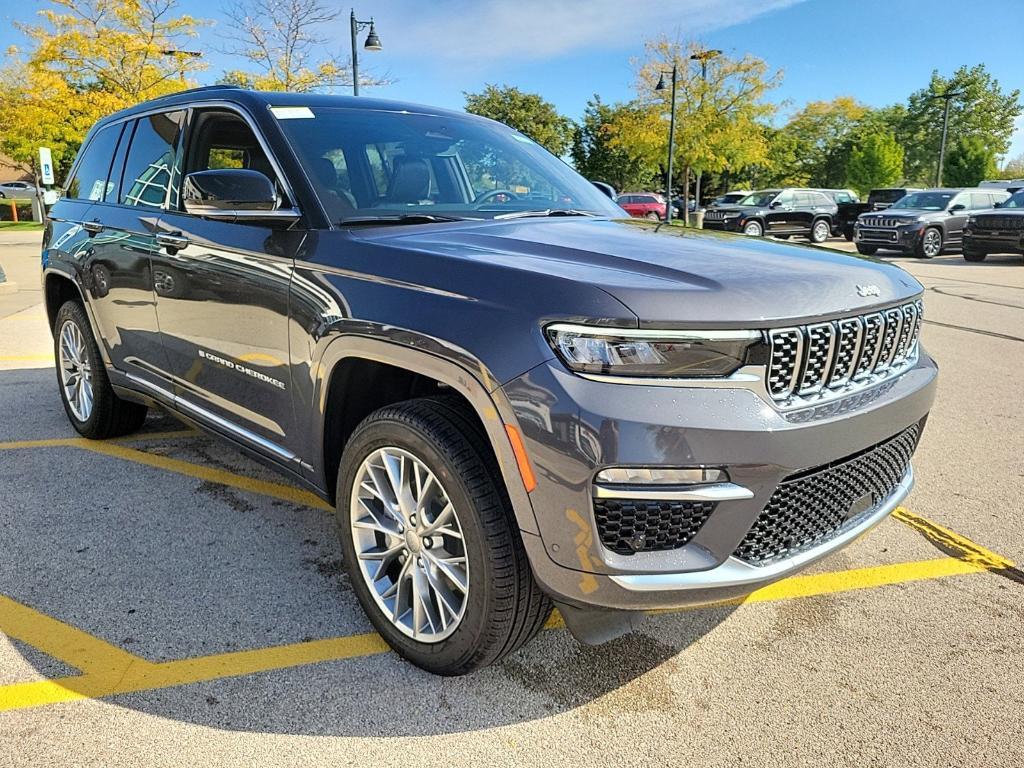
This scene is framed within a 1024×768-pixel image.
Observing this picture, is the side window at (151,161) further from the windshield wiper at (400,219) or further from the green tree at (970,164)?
the green tree at (970,164)

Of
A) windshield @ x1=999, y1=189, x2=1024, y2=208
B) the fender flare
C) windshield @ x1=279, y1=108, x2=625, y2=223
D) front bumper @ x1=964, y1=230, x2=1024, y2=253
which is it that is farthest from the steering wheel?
windshield @ x1=999, y1=189, x2=1024, y2=208

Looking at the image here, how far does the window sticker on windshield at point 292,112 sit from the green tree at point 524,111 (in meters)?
56.7

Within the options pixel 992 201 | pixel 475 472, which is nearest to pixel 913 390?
pixel 475 472

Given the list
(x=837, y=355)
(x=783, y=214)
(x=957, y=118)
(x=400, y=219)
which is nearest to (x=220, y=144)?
(x=400, y=219)

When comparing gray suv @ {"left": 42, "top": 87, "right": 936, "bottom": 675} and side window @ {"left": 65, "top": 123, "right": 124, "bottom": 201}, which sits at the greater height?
side window @ {"left": 65, "top": 123, "right": 124, "bottom": 201}

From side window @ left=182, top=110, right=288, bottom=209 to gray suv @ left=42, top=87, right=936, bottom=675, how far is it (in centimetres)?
2

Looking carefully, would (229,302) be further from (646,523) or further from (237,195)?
(646,523)

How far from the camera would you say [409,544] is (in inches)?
99.8

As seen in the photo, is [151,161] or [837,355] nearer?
[837,355]

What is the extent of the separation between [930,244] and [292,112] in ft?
67.4

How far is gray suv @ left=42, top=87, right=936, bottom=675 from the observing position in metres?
2.00

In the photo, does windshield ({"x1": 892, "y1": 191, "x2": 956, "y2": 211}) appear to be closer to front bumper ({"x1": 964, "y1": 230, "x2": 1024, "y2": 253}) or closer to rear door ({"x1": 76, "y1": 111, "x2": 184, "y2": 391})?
front bumper ({"x1": 964, "y1": 230, "x2": 1024, "y2": 253})

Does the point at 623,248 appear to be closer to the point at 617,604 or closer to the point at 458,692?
the point at 617,604

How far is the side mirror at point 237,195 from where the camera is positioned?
2740 millimetres
